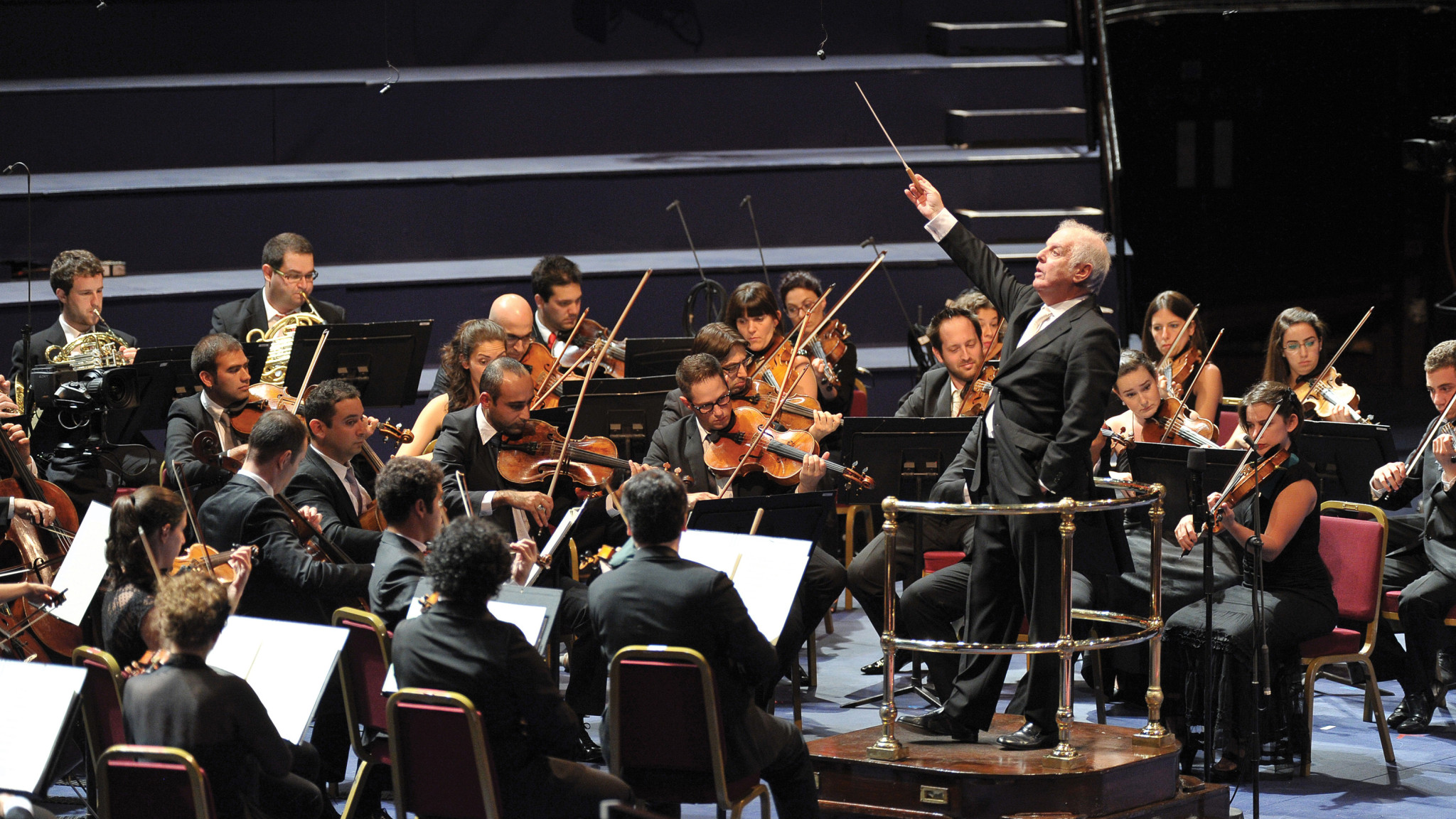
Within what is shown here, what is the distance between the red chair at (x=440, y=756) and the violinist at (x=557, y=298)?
3104 millimetres

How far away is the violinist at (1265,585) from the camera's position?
4535mm

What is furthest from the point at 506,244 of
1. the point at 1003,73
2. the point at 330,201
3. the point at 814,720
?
the point at 814,720

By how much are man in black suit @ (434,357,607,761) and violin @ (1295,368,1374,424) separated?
9.13ft

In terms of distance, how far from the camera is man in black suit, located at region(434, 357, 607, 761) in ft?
15.7

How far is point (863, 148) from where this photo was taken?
29.3ft

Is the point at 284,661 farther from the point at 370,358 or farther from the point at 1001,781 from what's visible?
the point at 370,358

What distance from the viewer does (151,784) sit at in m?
2.98

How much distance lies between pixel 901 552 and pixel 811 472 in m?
0.59

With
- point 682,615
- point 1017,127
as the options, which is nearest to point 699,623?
point 682,615

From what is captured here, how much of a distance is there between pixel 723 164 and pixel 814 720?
162 inches

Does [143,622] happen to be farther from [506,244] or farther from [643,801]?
[506,244]

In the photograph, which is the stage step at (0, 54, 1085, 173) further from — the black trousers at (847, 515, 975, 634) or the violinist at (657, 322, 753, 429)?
the black trousers at (847, 515, 975, 634)

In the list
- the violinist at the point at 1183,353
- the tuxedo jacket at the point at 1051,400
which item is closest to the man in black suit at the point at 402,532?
the tuxedo jacket at the point at 1051,400

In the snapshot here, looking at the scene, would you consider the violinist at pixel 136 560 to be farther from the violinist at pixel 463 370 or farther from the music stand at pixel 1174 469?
the music stand at pixel 1174 469
